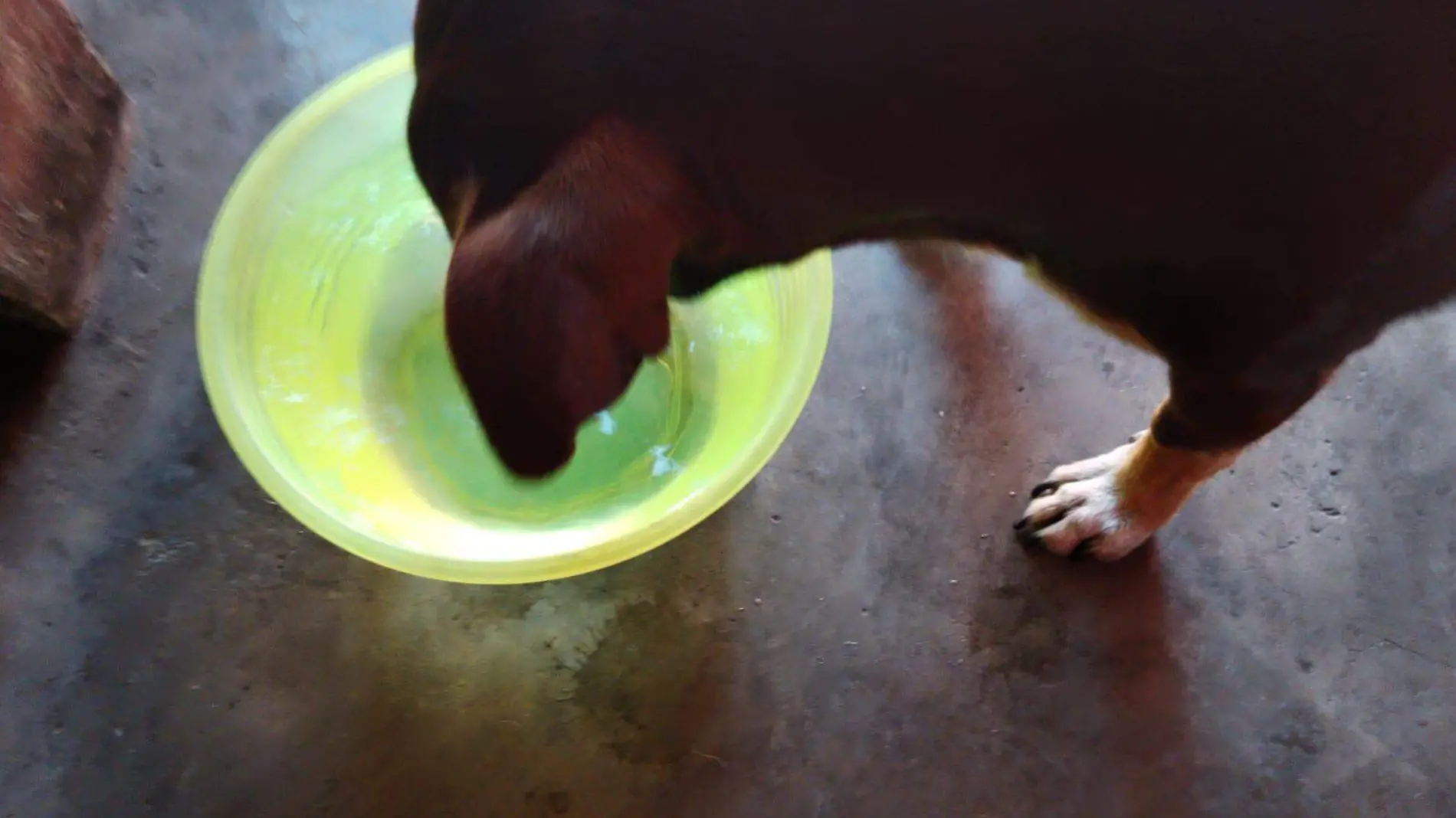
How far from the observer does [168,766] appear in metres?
1.48

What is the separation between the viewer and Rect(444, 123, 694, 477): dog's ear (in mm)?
754

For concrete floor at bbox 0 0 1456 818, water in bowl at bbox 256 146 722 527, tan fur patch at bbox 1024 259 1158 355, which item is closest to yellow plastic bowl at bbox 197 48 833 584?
water in bowl at bbox 256 146 722 527

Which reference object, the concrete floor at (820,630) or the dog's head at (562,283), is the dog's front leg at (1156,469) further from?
the dog's head at (562,283)

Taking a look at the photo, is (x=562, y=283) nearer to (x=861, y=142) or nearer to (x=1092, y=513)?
(x=861, y=142)

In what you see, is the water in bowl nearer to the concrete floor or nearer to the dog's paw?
the concrete floor

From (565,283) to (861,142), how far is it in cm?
24

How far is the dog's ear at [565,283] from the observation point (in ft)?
2.48

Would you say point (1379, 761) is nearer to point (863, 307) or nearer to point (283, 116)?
point (863, 307)

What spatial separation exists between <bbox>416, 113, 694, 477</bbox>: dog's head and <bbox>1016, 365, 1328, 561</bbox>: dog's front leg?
589 millimetres

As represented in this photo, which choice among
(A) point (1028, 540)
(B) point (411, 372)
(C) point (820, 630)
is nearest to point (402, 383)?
(B) point (411, 372)

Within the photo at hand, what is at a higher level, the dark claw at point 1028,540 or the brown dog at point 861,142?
the brown dog at point 861,142

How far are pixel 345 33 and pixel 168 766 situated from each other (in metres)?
1.19

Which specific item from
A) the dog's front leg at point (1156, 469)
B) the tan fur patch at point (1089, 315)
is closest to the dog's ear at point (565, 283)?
the tan fur patch at point (1089, 315)

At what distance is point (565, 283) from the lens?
76 centimetres
